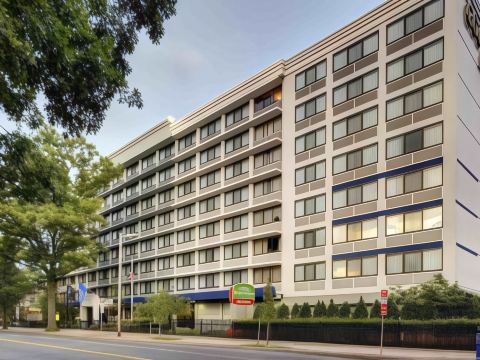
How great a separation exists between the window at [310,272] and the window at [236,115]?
55.6 ft

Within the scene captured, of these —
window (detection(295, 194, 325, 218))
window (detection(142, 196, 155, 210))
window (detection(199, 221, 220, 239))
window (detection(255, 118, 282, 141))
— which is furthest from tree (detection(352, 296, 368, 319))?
window (detection(142, 196, 155, 210))

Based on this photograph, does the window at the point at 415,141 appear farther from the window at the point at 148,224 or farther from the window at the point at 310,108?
the window at the point at 148,224

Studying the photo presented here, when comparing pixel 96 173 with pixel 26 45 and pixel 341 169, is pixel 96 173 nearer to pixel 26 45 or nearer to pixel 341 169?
pixel 341 169

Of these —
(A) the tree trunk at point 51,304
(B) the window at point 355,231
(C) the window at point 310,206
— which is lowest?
(A) the tree trunk at point 51,304

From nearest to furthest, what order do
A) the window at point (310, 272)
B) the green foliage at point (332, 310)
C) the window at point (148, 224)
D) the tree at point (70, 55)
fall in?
the tree at point (70, 55) < the green foliage at point (332, 310) < the window at point (310, 272) < the window at point (148, 224)

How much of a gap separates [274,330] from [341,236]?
8865 mm

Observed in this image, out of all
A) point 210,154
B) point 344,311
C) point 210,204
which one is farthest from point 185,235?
point 344,311

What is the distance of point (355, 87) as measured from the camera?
4031 cm

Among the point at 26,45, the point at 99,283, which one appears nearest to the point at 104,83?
the point at 26,45

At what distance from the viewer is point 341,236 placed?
131 ft

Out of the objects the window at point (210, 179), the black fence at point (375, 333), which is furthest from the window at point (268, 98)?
the black fence at point (375, 333)

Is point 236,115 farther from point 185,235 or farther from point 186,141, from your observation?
point 185,235

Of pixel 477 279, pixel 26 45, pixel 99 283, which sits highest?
pixel 26 45

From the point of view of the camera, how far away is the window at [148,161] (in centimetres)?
6819
